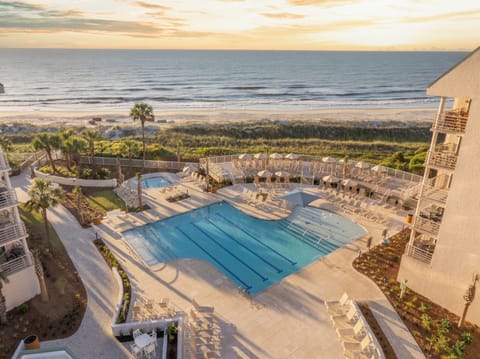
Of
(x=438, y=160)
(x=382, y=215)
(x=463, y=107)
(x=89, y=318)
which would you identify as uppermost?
(x=463, y=107)

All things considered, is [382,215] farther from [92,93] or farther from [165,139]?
[92,93]

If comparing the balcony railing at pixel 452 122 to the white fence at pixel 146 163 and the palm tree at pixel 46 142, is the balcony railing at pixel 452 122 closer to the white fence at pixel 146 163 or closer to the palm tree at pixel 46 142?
the white fence at pixel 146 163

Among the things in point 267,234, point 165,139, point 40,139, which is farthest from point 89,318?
point 165,139

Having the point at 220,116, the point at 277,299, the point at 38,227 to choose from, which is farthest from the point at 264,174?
the point at 220,116

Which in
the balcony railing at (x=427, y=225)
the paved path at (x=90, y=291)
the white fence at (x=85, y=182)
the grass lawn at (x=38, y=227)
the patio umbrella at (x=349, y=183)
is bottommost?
the paved path at (x=90, y=291)

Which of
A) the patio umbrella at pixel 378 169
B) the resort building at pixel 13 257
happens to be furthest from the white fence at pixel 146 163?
the patio umbrella at pixel 378 169

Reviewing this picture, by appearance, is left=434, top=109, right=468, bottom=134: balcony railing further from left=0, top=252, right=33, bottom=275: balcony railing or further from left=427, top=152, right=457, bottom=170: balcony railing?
left=0, top=252, right=33, bottom=275: balcony railing

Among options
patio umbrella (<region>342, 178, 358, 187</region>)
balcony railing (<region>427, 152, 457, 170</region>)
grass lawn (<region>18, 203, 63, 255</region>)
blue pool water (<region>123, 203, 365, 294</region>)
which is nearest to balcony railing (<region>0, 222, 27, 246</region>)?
grass lawn (<region>18, 203, 63, 255</region>)
